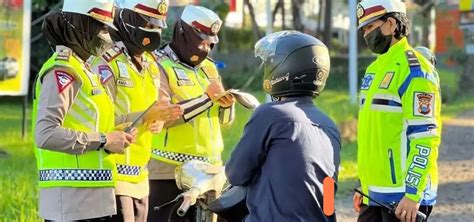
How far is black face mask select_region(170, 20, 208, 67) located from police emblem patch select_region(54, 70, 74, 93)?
4.73ft

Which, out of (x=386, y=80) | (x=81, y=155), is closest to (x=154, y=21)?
(x=81, y=155)

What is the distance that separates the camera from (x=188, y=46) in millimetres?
5633

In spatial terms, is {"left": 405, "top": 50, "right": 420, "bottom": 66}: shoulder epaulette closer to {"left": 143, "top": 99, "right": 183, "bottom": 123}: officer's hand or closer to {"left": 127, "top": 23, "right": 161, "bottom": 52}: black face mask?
{"left": 143, "top": 99, "right": 183, "bottom": 123}: officer's hand

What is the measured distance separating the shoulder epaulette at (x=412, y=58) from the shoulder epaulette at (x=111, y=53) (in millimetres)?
1657

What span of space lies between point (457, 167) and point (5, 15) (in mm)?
7274

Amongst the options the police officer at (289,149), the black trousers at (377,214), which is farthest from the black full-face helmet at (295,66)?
the black trousers at (377,214)

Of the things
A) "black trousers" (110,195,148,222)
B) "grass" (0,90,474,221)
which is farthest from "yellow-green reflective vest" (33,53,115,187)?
"grass" (0,90,474,221)

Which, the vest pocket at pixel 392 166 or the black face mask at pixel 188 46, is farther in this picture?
the black face mask at pixel 188 46

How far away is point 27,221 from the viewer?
7.34 m

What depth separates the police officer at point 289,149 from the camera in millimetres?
3855

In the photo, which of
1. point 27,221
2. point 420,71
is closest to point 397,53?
point 420,71

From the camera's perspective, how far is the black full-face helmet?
4.00 metres

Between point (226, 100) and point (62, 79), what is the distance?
1452 millimetres

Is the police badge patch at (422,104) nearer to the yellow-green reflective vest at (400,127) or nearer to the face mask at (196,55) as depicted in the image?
the yellow-green reflective vest at (400,127)
